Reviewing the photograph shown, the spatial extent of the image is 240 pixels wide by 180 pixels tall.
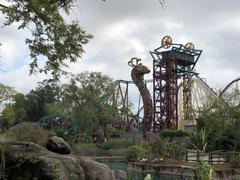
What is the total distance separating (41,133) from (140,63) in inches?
1633

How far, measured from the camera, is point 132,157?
32531 millimetres

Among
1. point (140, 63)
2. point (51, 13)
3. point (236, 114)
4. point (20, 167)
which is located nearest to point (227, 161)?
point (236, 114)

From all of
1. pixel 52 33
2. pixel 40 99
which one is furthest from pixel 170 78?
pixel 52 33

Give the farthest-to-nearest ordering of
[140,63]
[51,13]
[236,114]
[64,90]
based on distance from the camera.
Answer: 1. [140,63]
2. [64,90]
3. [236,114]
4. [51,13]

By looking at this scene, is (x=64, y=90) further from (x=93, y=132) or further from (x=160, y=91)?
(x=160, y=91)

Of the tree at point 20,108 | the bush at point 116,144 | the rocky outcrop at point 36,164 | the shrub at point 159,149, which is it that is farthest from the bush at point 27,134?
the tree at point 20,108

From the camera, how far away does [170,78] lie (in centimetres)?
5619

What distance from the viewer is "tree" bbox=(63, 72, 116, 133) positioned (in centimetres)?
5434

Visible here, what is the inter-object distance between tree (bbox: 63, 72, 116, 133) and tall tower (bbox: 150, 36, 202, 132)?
5961 mm

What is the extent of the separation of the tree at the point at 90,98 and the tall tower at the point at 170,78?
5961 mm

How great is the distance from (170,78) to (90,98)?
1031 centimetres

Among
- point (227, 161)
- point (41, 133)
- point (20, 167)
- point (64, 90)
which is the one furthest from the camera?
point (64, 90)

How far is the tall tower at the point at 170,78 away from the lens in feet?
184

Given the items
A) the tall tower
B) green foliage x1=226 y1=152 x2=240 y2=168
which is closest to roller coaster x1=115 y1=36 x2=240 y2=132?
the tall tower
